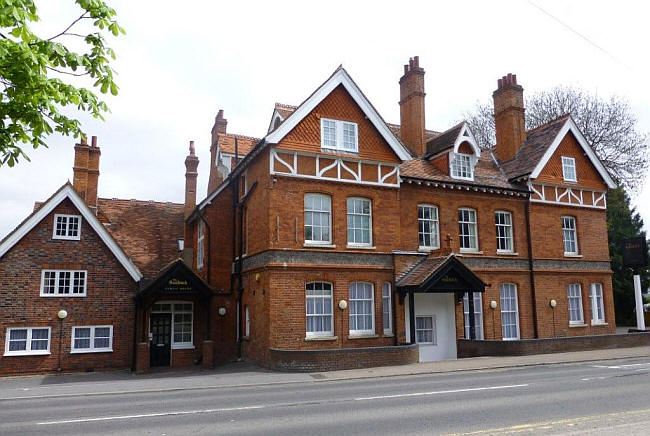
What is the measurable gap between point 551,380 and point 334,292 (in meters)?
8.53

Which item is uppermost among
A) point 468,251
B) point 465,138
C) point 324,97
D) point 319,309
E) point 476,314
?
point 324,97

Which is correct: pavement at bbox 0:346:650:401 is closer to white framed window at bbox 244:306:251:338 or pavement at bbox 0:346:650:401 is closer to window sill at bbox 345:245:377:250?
white framed window at bbox 244:306:251:338

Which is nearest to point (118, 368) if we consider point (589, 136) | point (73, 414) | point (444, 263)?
point (73, 414)

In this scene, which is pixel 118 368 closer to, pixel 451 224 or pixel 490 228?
pixel 451 224

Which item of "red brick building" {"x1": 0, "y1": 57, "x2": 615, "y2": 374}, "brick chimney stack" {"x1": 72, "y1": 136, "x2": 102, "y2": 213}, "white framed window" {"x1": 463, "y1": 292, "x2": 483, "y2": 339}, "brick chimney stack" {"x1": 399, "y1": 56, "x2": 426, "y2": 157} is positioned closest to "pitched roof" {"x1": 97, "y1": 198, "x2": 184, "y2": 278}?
"red brick building" {"x1": 0, "y1": 57, "x2": 615, "y2": 374}

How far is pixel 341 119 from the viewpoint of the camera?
824 inches

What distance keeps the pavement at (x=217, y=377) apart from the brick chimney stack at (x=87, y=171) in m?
8.60

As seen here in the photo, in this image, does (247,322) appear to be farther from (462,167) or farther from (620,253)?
(620,253)

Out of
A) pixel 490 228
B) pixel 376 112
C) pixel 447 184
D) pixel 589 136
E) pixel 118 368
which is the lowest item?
pixel 118 368

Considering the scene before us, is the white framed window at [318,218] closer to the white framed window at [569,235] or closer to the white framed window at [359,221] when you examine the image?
the white framed window at [359,221]

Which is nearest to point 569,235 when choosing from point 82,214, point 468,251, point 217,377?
point 468,251

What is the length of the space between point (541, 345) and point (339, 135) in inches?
469

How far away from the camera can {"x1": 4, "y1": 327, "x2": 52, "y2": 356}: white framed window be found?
1916cm

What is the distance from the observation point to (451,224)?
2339 centimetres
